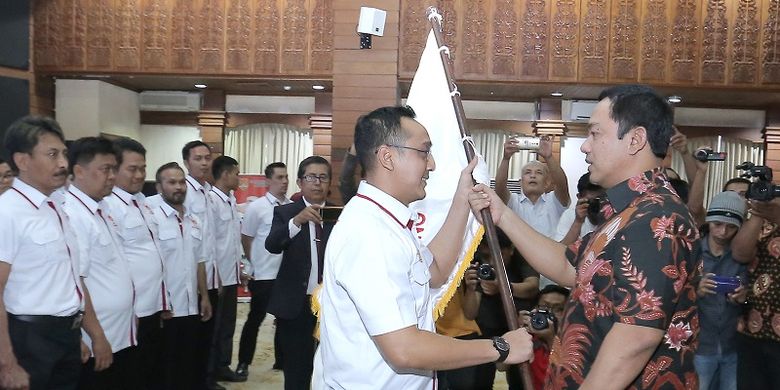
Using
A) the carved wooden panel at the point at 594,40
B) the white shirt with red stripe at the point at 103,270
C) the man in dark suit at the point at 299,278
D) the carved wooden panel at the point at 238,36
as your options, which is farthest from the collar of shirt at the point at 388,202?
the carved wooden panel at the point at 238,36

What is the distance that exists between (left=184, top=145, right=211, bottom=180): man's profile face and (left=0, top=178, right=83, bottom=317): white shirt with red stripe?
5.84 ft

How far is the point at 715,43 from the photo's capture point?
630 cm

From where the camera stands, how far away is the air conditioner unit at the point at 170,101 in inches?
328

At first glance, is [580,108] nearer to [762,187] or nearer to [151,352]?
[762,187]

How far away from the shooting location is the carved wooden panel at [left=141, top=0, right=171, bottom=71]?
22.4 feet

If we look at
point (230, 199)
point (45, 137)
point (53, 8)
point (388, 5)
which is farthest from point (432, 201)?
point (53, 8)

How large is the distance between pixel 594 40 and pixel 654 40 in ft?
1.84

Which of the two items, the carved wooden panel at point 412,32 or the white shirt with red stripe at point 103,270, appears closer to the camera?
the white shirt with red stripe at point 103,270

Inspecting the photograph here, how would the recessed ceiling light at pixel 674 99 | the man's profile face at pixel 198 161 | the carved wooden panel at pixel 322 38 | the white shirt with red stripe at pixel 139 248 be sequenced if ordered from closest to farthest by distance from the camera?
1. the white shirt with red stripe at pixel 139 248
2. the man's profile face at pixel 198 161
3. the carved wooden panel at pixel 322 38
4. the recessed ceiling light at pixel 674 99

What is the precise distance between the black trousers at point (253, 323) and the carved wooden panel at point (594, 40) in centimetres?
357

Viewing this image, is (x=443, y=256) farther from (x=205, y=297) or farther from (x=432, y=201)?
(x=205, y=297)

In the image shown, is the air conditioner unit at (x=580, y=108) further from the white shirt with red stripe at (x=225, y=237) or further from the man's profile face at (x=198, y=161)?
the man's profile face at (x=198, y=161)

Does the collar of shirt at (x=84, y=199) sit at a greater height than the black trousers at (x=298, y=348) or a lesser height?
greater

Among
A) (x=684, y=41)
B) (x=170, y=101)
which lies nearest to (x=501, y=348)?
(x=684, y=41)
